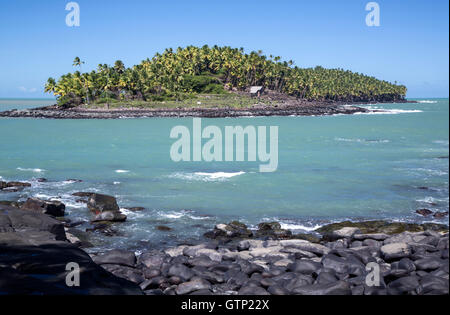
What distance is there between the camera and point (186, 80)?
438ft

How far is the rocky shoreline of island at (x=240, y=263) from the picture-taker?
8906 millimetres

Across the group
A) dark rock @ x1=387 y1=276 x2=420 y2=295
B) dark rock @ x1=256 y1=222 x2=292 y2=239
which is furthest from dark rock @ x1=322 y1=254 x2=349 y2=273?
dark rock @ x1=256 y1=222 x2=292 y2=239

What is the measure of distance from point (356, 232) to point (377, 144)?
119ft

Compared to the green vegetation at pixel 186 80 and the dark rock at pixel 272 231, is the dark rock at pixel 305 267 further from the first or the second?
the green vegetation at pixel 186 80

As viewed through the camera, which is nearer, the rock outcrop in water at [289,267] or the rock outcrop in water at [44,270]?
the rock outcrop in water at [44,270]

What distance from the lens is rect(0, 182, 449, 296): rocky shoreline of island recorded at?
8.91 m

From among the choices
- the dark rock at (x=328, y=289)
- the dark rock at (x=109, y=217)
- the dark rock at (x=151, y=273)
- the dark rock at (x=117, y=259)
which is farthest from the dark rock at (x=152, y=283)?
the dark rock at (x=109, y=217)

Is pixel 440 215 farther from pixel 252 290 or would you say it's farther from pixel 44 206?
pixel 44 206

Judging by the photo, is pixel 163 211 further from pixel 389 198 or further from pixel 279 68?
pixel 279 68

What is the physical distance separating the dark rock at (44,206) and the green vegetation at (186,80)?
100480mm

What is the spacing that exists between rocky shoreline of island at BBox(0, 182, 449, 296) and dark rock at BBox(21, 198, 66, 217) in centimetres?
377

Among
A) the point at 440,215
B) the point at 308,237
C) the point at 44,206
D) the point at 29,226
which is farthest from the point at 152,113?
the point at 29,226
